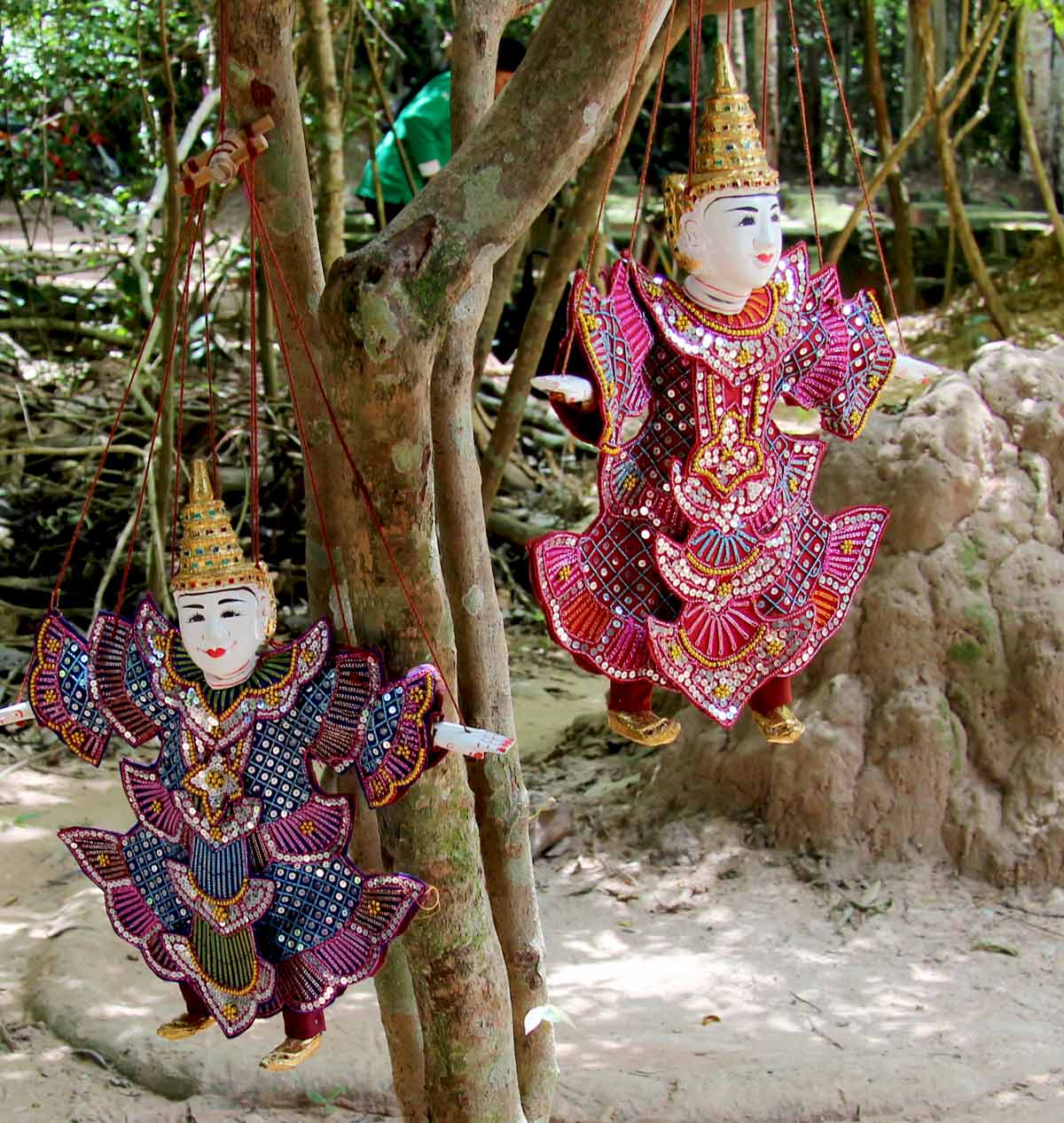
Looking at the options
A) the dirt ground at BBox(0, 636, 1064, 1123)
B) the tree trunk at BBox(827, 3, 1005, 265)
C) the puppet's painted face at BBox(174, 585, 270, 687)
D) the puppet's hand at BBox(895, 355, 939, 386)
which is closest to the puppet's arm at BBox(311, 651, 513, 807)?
the puppet's painted face at BBox(174, 585, 270, 687)

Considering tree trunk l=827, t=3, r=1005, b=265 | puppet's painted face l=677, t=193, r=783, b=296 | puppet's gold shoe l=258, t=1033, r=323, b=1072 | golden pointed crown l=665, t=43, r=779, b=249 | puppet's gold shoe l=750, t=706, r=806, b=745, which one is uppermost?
tree trunk l=827, t=3, r=1005, b=265

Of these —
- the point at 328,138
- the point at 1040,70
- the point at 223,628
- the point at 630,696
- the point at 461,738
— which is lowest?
the point at 630,696

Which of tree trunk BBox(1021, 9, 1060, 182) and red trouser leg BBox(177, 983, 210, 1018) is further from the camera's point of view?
tree trunk BBox(1021, 9, 1060, 182)

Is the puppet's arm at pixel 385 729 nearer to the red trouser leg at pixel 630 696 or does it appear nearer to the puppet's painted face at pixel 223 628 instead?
the puppet's painted face at pixel 223 628

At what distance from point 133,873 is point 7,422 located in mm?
4191

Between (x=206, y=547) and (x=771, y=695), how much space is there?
118 cm

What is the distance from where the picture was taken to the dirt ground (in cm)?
376

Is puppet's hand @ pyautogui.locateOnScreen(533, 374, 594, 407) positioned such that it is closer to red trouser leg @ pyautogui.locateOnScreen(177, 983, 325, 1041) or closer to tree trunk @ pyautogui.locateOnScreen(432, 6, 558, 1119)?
tree trunk @ pyautogui.locateOnScreen(432, 6, 558, 1119)

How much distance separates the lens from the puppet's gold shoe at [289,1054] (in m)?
2.55

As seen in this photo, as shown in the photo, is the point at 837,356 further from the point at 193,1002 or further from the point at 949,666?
the point at 949,666

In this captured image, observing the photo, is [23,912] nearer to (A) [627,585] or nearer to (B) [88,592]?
(B) [88,592]

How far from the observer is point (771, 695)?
3021 millimetres

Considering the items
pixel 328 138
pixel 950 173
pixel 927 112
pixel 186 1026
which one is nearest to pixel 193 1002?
pixel 186 1026

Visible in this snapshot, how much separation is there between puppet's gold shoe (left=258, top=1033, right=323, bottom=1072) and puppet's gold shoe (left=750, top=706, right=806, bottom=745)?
41.8 inches
